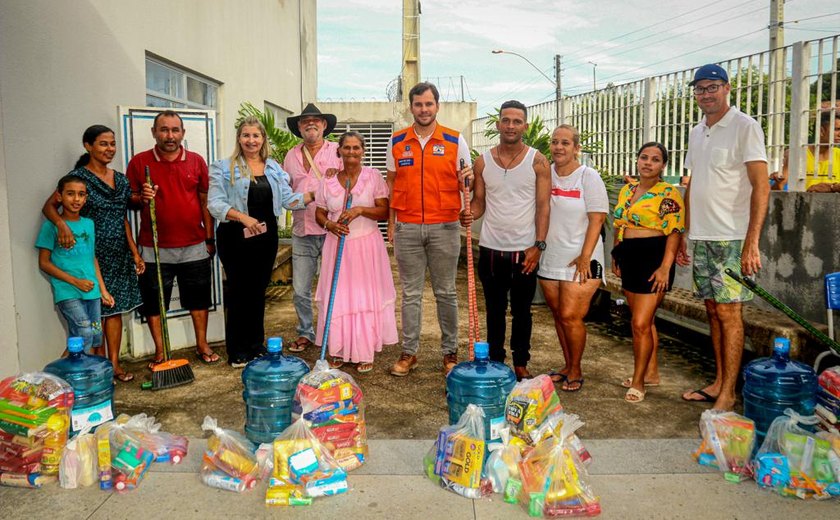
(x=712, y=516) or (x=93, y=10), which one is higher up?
(x=93, y=10)

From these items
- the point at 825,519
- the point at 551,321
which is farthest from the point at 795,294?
the point at 825,519

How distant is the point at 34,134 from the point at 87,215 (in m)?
0.61

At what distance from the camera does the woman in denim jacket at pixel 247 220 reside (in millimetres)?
5012

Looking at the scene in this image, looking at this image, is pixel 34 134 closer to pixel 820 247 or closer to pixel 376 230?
pixel 376 230

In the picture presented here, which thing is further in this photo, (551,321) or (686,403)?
(551,321)

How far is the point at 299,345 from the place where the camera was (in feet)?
18.6

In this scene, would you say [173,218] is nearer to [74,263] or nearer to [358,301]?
[74,263]

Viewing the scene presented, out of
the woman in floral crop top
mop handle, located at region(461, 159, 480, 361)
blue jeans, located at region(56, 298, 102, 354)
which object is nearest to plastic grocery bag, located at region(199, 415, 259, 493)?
mop handle, located at region(461, 159, 480, 361)

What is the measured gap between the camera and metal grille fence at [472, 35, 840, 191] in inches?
203

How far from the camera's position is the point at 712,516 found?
2.85 metres

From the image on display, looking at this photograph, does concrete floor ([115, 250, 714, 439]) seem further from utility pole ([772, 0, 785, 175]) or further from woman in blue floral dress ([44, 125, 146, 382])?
utility pole ([772, 0, 785, 175])

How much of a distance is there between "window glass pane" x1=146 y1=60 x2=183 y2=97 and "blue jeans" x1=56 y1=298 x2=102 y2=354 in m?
2.70

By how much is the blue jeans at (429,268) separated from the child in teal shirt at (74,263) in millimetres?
2079

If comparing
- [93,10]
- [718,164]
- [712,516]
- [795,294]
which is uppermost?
[93,10]
